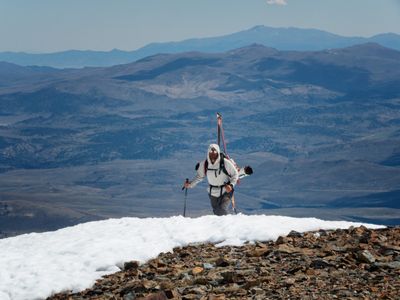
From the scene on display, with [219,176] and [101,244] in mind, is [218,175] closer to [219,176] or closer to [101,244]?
[219,176]

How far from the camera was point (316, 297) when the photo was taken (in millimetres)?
10797

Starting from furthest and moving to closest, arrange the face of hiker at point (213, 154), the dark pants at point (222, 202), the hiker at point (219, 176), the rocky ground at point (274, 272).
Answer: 1. the dark pants at point (222, 202)
2. the hiker at point (219, 176)
3. the face of hiker at point (213, 154)
4. the rocky ground at point (274, 272)

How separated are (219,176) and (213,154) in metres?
0.83

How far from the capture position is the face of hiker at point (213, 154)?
2186 cm

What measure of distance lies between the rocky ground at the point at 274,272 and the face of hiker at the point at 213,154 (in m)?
5.90

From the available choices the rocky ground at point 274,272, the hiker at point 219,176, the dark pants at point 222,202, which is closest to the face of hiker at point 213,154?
the hiker at point 219,176

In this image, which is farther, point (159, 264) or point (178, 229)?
point (178, 229)

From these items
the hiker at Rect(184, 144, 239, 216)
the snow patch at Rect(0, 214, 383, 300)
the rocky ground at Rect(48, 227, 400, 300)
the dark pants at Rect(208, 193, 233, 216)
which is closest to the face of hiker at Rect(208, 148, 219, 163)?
the hiker at Rect(184, 144, 239, 216)

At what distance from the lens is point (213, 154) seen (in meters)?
22.0

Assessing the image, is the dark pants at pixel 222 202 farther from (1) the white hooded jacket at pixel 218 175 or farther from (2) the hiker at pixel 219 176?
(1) the white hooded jacket at pixel 218 175

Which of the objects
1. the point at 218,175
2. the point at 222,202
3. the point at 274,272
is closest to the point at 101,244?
the point at 274,272

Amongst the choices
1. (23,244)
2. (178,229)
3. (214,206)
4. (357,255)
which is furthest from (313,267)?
(214,206)

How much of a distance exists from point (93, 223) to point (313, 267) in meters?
8.98

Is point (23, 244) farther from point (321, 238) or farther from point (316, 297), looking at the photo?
point (316, 297)
